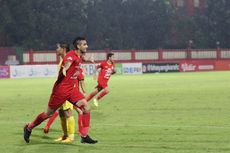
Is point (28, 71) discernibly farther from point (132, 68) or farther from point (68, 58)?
point (68, 58)

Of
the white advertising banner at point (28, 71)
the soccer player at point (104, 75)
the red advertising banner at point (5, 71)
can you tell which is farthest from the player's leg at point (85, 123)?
the red advertising banner at point (5, 71)

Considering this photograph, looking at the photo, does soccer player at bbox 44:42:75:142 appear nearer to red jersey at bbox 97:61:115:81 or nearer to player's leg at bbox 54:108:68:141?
player's leg at bbox 54:108:68:141

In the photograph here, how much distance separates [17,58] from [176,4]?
40.9m

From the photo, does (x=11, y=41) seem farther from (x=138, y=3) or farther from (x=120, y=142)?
(x=120, y=142)

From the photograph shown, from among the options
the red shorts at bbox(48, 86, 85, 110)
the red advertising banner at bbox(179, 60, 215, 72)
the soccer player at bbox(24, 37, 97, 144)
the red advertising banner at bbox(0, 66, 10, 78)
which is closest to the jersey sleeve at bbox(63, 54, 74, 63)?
the soccer player at bbox(24, 37, 97, 144)

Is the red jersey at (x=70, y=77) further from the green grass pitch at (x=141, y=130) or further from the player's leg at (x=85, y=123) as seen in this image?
the green grass pitch at (x=141, y=130)

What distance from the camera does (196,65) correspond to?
68438 millimetres

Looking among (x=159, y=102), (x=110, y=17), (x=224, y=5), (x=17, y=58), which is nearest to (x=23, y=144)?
(x=159, y=102)

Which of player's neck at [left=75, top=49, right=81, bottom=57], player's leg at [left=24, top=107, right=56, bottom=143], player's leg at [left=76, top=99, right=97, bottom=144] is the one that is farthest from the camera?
player's leg at [left=24, top=107, right=56, bottom=143]

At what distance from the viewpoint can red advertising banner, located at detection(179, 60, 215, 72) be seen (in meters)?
67.3

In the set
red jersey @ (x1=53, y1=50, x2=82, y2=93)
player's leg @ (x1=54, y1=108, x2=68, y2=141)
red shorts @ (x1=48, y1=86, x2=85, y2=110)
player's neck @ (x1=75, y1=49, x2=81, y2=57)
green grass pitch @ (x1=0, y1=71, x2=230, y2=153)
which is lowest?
green grass pitch @ (x1=0, y1=71, x2=230, y2=153)

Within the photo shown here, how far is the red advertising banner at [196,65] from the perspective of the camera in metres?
67.3

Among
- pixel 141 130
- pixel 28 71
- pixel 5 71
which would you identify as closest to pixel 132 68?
pixel 28 71

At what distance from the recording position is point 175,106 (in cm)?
1875
